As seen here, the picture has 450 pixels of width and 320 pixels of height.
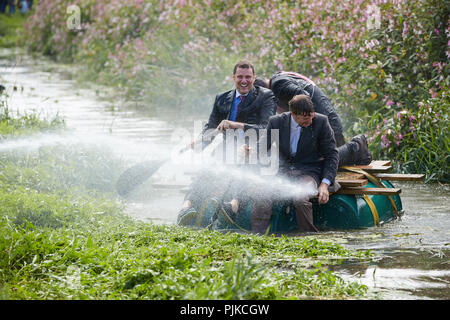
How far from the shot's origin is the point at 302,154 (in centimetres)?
735

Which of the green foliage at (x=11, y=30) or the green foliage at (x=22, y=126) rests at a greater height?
the green foliage at (x=11, y=30)

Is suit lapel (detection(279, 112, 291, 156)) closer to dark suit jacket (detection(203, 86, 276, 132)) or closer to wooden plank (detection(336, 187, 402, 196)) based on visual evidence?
dark suit jacket (detection(203, 86, 276, 132))

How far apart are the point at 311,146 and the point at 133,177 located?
2700 mm

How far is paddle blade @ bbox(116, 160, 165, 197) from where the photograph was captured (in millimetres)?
9039

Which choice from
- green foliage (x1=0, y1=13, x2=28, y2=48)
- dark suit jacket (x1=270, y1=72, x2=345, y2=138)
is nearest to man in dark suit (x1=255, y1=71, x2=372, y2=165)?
dark suit jacket (x1=270, y1=72, x2=345, y2=138)

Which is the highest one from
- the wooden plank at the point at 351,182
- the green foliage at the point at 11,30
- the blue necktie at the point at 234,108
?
the green foliage at the point at 11,30

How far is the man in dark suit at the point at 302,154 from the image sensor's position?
7074mm

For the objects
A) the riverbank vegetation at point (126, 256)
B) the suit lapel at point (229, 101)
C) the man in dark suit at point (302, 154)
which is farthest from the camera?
the suit lapel at point (229, 101)

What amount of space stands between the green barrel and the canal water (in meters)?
0.15

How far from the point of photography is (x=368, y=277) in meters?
5.48

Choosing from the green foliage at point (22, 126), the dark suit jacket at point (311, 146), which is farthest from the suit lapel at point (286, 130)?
the green foliage at point (22, 126)

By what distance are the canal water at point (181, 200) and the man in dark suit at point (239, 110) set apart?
0.55 metres

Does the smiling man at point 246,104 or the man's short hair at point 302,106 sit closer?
the man's short hair at point 302,106

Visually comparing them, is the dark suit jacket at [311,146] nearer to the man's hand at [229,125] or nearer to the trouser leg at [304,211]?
the trouser leg at [304,211]
